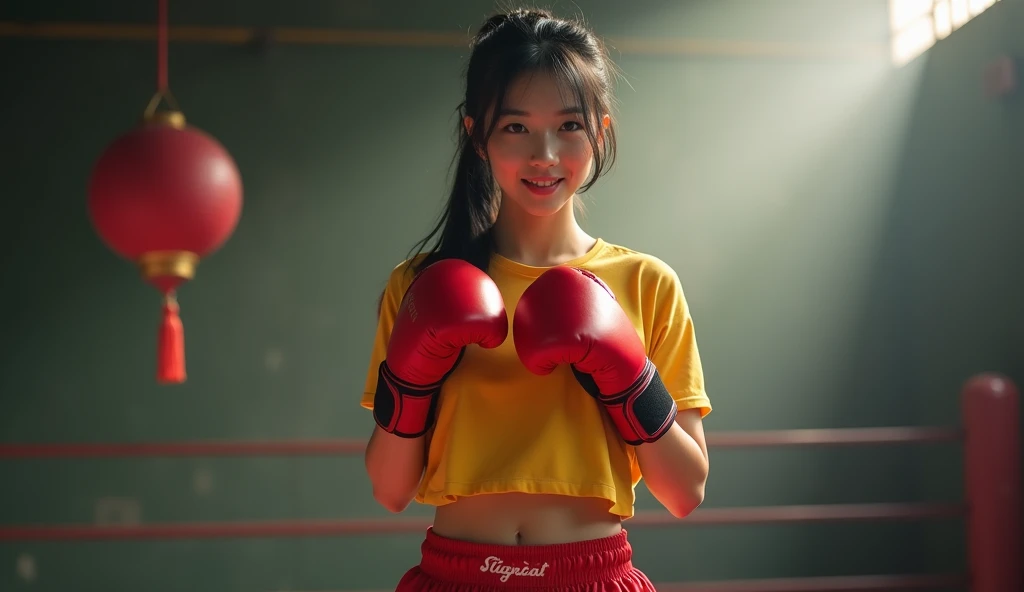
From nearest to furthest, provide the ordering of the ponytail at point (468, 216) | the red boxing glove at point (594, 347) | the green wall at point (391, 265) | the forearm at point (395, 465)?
the red boxing glove at point (594, 347) → the forearm at point (395, 465) → the ponytail at point (468, 216) → the green wall at point (391, 265)

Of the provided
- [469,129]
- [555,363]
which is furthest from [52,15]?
[555,363]

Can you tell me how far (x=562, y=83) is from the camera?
1.23m

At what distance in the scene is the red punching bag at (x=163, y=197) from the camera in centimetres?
198

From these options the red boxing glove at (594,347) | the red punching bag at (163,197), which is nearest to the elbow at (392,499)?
the red boxing glove at (594,347)

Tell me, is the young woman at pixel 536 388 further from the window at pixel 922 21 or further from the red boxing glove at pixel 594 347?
the window at pixel 922 21

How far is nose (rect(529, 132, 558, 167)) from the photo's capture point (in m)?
1.20

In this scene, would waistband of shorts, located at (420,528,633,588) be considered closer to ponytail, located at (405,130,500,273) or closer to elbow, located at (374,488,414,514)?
elbow, located at (374,488,414,514)

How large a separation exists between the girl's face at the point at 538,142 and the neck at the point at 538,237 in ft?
0.35

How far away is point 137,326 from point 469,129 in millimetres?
2803

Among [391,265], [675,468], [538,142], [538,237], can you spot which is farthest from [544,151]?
[391,265]

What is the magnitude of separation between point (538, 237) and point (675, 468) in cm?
34

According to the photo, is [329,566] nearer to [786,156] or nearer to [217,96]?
[217,96]

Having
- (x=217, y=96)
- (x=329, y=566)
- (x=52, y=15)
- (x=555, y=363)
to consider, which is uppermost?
(x=52, y=15)

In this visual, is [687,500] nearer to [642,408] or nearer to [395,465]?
[642,408]
